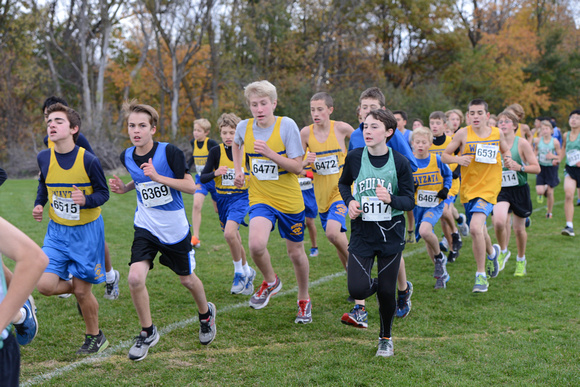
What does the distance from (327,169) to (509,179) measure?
8.44 ft

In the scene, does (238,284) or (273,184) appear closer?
(273,184)

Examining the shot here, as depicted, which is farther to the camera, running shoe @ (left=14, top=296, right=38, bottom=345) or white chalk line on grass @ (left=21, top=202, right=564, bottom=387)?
white chalk line on grass @ (left=21, top=202, right=564, bottom=387)

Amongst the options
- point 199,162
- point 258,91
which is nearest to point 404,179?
point 258,91

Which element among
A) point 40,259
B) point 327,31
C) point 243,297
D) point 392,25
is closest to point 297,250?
point 243,297

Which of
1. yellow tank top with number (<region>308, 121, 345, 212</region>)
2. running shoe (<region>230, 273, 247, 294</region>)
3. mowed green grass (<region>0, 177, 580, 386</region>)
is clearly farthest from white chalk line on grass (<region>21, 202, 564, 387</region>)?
yellow tank top with number (<region>308, 121, 345, 212</region>)

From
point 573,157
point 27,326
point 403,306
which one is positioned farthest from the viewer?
point 573,157

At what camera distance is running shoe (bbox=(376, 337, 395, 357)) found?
14.4ft

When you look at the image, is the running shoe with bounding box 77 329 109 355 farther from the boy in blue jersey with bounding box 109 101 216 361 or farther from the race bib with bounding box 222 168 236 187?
the race bib with bounding box 222 168 236 187

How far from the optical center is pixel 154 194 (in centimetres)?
449

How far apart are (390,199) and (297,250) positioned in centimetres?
139

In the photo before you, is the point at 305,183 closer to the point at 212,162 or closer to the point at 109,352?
the point at 212,162

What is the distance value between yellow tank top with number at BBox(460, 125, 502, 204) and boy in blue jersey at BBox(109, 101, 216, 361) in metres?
3.61

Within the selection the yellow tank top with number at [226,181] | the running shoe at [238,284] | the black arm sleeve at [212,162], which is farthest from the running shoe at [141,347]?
the black arm sleeve at [212,162]

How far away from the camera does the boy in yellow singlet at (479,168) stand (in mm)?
6352
